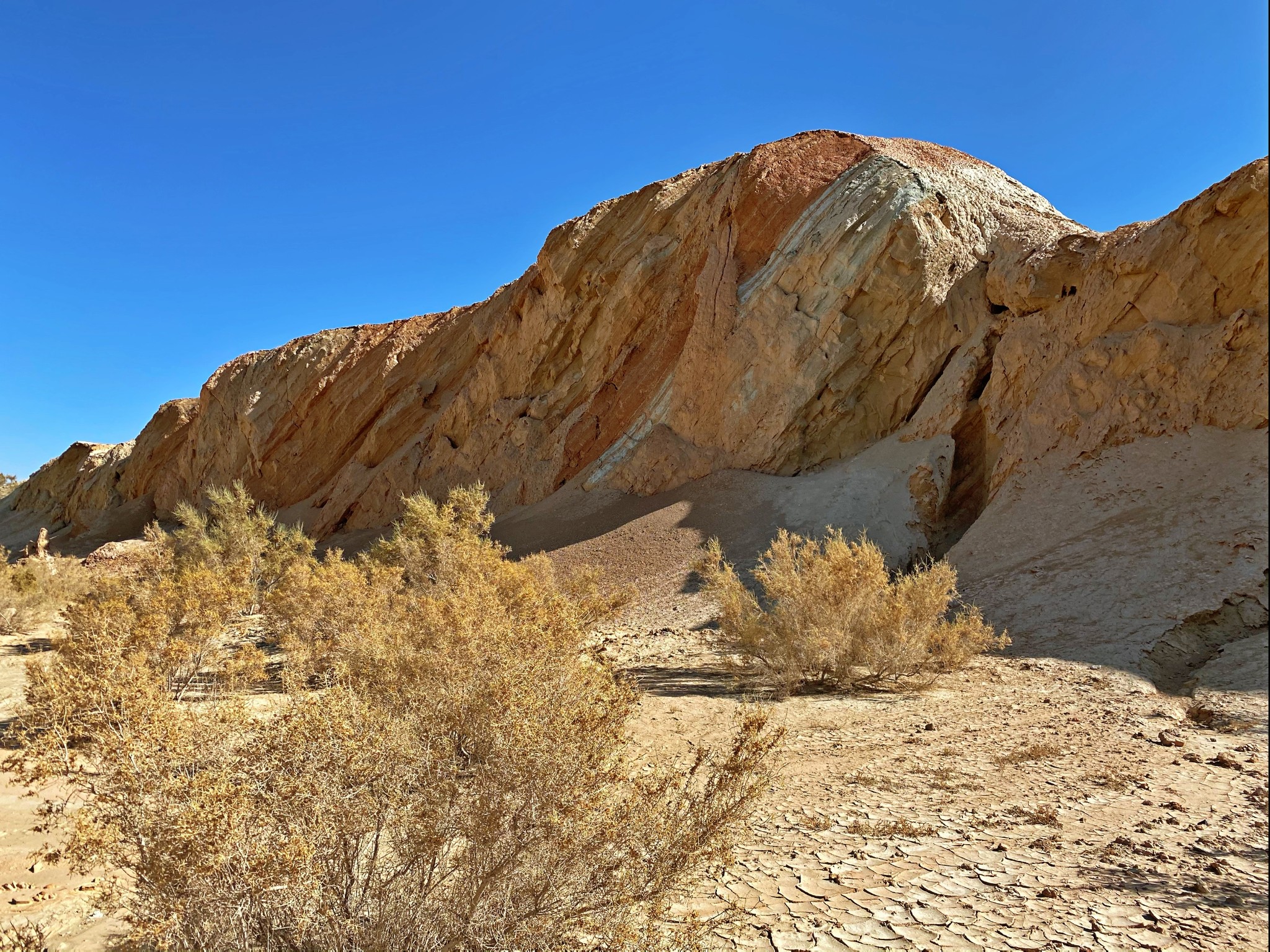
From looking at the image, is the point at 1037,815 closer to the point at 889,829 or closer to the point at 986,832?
the point at 986,832

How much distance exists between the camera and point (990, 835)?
458 centimetres

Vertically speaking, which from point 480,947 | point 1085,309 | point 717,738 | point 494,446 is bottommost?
point 717,738

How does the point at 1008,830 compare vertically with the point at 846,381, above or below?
below

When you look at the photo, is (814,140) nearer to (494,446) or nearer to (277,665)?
(494,446)

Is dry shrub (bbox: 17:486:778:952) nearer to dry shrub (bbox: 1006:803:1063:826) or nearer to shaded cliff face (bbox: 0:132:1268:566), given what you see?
dry shrub (bbox: 1006:803:1063:826)

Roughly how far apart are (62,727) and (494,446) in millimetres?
26753

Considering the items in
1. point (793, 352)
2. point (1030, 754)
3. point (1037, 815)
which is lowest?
point (1030, 754)

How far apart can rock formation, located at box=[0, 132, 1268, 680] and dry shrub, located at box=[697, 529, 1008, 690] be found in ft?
7.56

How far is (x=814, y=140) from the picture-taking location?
1048 inches

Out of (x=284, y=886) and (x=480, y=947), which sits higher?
(x=284, y=886)

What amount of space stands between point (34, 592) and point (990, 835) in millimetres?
21698

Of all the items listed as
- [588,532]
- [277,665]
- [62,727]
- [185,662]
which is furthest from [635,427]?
[62,727]

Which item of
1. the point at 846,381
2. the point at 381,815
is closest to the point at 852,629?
the point at 381,815

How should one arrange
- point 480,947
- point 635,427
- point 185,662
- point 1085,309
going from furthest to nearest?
point 635,427 → point 1085,309 → point 185,662 → point 480,947
